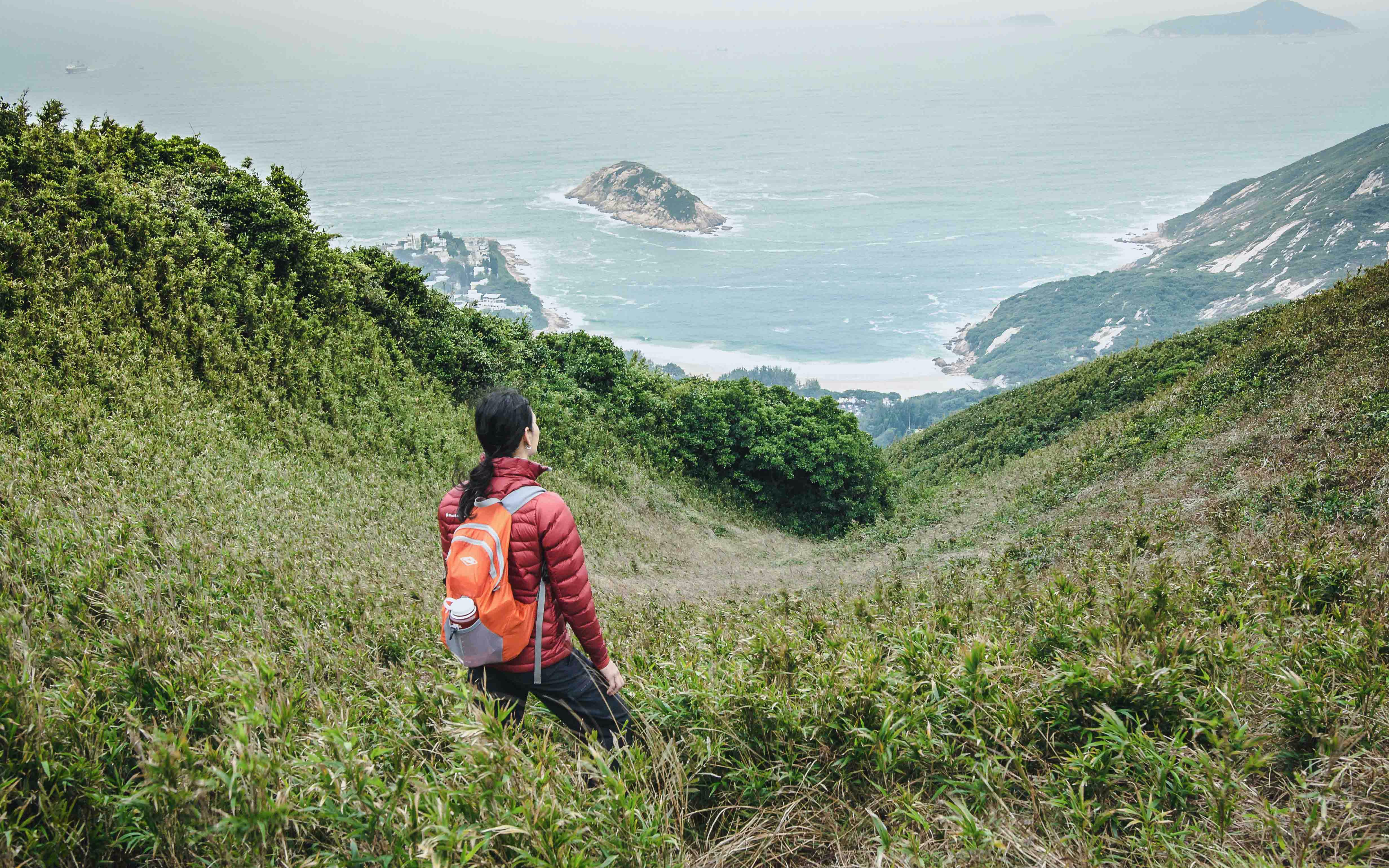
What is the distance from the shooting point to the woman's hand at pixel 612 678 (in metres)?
3.32

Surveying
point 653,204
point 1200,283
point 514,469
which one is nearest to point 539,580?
point 514,469

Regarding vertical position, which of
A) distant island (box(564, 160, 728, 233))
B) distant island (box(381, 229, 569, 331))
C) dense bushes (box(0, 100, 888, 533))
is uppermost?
distant island (box(564, 160, 728, 233))

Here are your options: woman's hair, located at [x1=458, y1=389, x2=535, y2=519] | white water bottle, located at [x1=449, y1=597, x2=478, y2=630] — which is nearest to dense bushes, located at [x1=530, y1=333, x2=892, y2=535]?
woman's hair, located at [x1=458, y1=389, x2=535, y2=519]

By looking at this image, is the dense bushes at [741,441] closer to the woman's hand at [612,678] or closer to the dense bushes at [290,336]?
the dense bushes at [290,336]

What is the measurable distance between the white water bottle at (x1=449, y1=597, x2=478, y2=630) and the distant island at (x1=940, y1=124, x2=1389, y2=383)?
119547 mm

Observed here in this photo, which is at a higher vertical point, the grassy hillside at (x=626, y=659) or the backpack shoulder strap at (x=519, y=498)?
the backpack shoulder strap at (x=519, y=498)

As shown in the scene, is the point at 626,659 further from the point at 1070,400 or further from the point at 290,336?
the point at 1070,400

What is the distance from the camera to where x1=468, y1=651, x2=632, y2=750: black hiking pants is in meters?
→ 3.26

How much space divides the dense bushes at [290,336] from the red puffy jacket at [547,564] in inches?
381

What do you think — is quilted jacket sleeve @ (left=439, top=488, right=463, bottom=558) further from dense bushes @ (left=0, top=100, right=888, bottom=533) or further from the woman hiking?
dense bushes @ (left=0, top=100, right=888, bottom=533)

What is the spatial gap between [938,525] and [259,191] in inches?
721

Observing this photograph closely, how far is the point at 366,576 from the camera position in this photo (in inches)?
266

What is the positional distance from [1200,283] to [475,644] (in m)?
167

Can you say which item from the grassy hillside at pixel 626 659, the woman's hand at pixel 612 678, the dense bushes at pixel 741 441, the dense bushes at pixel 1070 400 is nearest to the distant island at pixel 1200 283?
the dense bushes at pixel 1070 400
